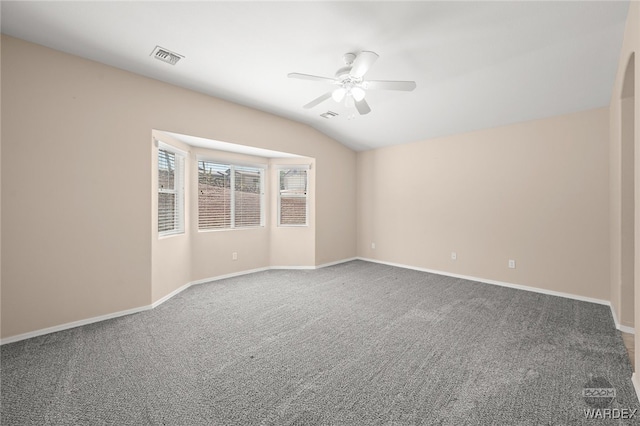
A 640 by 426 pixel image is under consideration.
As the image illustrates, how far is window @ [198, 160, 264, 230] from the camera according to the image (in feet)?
15.6

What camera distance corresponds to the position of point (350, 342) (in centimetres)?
258

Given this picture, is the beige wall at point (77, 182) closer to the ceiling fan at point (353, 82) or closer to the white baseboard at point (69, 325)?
the white baseboard at point (69, 325)

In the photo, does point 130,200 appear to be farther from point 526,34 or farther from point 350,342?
point 526,34

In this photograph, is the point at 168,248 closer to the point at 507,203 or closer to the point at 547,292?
the point at 507,203

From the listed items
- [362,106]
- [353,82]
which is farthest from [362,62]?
[362,106]

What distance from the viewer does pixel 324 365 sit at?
221 cm

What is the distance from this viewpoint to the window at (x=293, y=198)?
5625mm

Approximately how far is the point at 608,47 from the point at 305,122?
157 inches

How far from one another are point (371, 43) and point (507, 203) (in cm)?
333

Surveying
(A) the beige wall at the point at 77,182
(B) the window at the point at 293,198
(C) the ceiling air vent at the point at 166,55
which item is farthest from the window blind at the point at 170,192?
(B) the window at the point at 293,198

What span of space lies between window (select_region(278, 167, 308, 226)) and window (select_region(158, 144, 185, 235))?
6.20ft

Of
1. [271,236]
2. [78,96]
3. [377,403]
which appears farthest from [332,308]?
[78,96]

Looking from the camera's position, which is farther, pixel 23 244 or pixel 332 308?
pixel 332 308

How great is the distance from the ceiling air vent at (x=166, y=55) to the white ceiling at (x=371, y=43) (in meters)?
0.07
